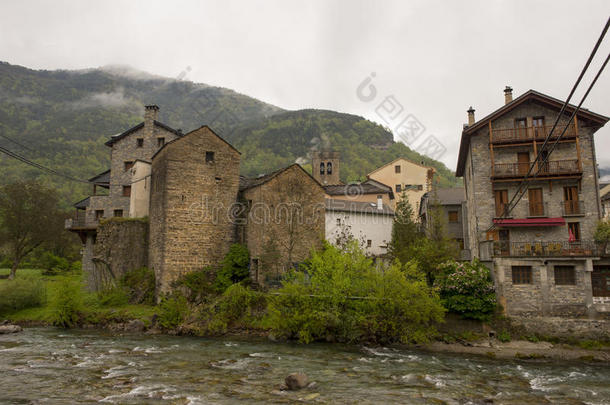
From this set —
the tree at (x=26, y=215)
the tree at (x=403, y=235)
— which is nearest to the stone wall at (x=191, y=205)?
the tree at (x=403, y=235)

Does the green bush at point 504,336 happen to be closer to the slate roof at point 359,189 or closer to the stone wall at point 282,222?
the stone wall at point 282,222

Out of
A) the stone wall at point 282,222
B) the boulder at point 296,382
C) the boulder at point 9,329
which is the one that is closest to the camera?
the boulder at point 296,382

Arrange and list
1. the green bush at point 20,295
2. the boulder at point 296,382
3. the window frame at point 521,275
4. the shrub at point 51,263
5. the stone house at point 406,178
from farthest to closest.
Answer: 1. the stone house at point 406,178
2. the shrub at point 51,263
3. the green bush at point 20,295
4. the window frame at point 521,275
5. the boulder at point 296,382

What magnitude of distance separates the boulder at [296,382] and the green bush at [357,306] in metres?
7.65

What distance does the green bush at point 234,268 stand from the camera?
1146 inches

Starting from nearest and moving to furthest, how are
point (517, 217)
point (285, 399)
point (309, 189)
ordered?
point (285, 399)
point (517, 217)
point (309, 189)

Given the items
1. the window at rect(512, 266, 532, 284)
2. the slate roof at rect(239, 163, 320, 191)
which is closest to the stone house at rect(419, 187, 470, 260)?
the window at rect(512, 266, 532, 284)

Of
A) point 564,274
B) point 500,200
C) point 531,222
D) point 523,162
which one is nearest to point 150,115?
point 500,200

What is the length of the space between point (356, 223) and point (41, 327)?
25.2m

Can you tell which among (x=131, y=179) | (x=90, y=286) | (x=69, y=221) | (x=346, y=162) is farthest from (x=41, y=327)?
(x=346, y=162)

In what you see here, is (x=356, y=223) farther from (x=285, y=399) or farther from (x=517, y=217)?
(x=285, y=399)

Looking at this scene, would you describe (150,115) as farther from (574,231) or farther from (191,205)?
(574,231)

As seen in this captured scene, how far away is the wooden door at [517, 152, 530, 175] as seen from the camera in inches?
1029

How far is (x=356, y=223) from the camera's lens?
3669cm
